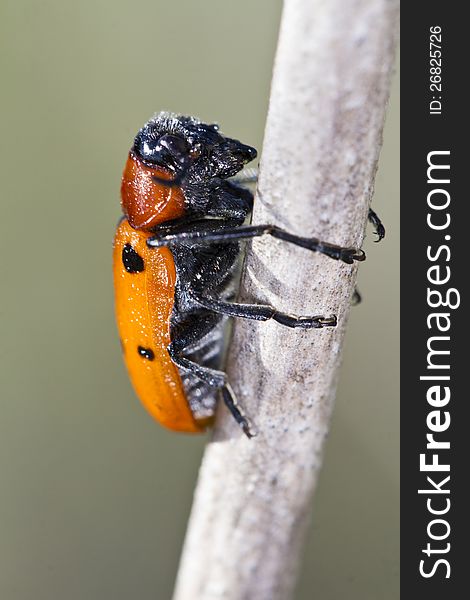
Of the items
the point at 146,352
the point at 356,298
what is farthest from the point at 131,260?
the point at 356,298

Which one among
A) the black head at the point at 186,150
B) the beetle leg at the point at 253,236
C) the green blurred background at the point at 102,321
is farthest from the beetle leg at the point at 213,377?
the green blurred background at the point at 102,321

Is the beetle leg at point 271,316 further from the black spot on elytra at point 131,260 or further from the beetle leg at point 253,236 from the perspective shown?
the black spot on elytra at point 131,260

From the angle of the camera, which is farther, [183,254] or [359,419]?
[359,419]

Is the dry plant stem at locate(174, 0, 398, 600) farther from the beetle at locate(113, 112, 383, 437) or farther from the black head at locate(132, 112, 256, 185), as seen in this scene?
the black head at locate(132, 112, 256, 185)

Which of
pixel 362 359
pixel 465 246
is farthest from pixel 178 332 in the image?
pixel 362 359

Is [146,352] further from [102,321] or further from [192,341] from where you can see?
[102,321]

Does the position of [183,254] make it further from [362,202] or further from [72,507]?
[72,507]

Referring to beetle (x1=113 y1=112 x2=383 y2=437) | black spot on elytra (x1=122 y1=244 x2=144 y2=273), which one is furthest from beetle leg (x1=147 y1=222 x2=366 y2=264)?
black spot on elytra (x1=122 y1=244 x2=144 y2=273)
